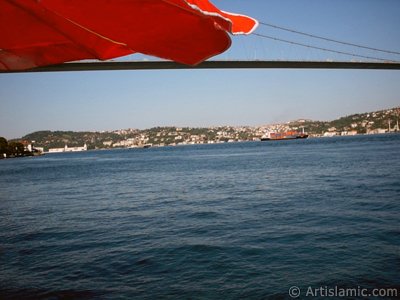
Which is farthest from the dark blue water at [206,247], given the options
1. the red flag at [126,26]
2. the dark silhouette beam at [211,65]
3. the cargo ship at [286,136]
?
the cargo ship at [286,136]

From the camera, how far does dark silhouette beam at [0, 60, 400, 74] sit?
24625mm

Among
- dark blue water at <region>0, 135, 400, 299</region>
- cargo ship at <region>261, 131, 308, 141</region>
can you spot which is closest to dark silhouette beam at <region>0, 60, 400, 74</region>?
dark blue water at <region>0, 135, 400, 299</region>

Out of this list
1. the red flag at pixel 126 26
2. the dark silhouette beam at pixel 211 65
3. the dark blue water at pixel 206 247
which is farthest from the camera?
the dark silhouette beam at pixel 211 65

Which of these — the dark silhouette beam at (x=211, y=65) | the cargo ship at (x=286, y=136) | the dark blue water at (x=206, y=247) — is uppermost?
the dark silhouette beam at (x=211, y=65)

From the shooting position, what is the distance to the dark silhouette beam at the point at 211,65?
2462 cm

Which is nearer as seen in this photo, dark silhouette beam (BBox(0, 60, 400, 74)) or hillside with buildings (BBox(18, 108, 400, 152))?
dark silhouette beam (BBox(0, 60, 400, 74))

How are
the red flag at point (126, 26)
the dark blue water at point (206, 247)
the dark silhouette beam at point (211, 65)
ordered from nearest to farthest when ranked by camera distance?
the red flag at point (126, 26) < the dark blue water at point (206, 247) < the dark silhouette beam at point (211, 65)

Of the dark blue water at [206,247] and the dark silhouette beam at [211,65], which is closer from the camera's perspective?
the dark blue water at [206,247]

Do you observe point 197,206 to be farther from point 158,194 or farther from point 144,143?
point 144,143

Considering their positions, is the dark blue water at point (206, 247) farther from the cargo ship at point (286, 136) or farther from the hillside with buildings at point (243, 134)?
the hillside with buildings at point (243, 134)

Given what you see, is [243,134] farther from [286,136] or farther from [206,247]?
[206,247]

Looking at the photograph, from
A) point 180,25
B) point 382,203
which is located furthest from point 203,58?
point 382,203

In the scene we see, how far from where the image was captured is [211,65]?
92.6 ft

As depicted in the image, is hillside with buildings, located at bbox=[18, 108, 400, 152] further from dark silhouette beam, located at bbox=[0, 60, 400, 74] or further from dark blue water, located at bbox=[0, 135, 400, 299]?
dark blue water, located at bbox=[0, 135, 400, 299]
